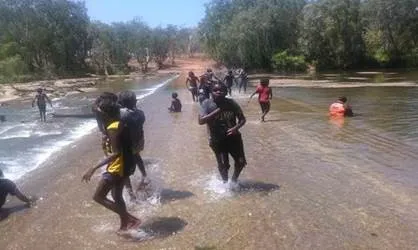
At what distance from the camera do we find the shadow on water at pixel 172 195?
→ 8383 millimetres

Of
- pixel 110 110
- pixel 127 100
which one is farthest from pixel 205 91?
pixel 110 110

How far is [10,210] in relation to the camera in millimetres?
8406

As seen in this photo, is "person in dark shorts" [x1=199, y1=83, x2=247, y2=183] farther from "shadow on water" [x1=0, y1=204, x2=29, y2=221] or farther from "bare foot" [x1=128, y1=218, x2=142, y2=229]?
"shadow on water" [x1=0, y1=204, x2=29, y2=221]

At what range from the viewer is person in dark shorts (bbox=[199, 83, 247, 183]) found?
827cm

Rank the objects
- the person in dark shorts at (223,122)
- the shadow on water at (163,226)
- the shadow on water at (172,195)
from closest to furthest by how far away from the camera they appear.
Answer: the shadow on water at (163,226)
the person in dark shorts at (223,122)
the shadow on water at (172,195)

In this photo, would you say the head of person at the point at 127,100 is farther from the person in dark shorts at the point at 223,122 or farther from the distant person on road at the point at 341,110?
the distant person on road at the point at 341,110

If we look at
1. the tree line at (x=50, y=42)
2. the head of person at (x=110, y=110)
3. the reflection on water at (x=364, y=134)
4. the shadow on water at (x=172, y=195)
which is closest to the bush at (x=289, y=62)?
the tree line at (x=50, y=42)

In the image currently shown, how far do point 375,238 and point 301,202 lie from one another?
5.55 ft

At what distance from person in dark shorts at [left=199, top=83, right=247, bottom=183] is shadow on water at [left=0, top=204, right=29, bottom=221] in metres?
3.09

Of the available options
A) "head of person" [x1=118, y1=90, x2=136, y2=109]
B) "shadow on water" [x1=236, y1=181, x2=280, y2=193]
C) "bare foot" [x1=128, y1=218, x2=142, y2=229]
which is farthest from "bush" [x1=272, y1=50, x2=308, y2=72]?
"bare foot" [x1=128, y1=218, x2=142, y2=229]

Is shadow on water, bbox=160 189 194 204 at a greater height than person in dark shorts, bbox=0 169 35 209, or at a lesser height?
lesser

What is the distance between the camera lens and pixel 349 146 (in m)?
12.3

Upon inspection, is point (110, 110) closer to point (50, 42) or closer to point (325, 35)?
point (325, 35)

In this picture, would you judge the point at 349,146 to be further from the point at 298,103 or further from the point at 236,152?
the point at 298,103
